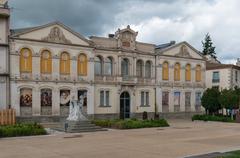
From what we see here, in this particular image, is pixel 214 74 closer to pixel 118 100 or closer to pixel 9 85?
pixel 118 100

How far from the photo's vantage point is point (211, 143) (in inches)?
853

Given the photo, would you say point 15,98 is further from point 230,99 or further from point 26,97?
point 230,99

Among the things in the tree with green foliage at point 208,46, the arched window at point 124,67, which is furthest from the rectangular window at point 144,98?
the tree with green foliage at point 208,46

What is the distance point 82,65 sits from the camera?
4156cm

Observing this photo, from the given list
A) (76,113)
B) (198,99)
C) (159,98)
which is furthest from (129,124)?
(198,99)

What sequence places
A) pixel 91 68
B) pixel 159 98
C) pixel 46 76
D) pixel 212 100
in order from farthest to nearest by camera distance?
1. pixel 159 98
2. pixel 212 100
3. pixel 91 68
4. pixel 46 76

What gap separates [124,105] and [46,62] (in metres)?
11.1

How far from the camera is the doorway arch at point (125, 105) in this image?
45156mm

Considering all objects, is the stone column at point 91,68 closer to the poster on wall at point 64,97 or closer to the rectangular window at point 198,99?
the poster on wall at point 64,97

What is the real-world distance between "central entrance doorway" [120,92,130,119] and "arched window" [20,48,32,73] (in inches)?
464

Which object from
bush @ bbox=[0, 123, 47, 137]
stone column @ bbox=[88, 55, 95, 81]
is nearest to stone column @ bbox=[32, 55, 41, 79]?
stone column @ bbox=[88, 55, 95, 81]

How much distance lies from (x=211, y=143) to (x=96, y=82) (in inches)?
885

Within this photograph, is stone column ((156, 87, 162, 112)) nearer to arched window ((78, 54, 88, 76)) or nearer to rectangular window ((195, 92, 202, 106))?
rectangular window ((195, 92, 202, 106))

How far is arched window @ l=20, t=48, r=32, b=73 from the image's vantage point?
37316 millimetres
